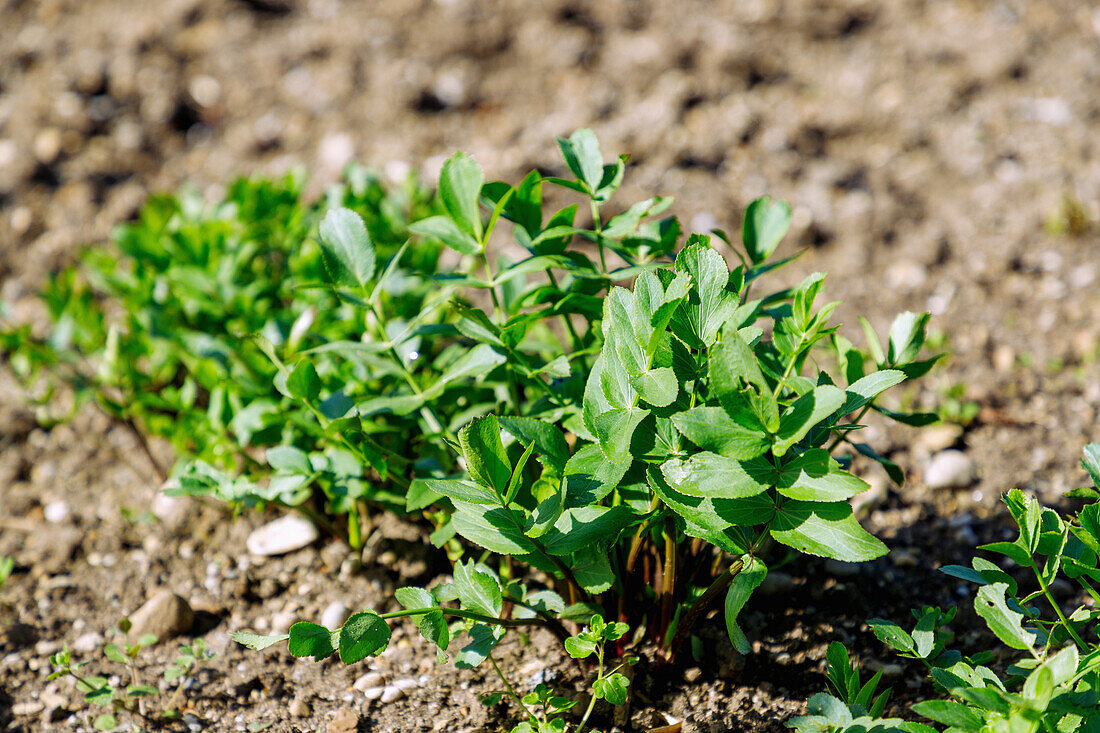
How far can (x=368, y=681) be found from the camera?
1.60m

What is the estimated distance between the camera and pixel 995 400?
2.32 metres

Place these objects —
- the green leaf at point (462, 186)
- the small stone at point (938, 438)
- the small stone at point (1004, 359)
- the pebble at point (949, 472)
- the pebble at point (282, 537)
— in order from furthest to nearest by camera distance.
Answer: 1. the small stone at point (1004, 359)
2. the small stone at point (938, 438)
3. the pebble at point (949, 472)
4. the pebble at point (282, 537)
5. the green leaf at point (462, 186)

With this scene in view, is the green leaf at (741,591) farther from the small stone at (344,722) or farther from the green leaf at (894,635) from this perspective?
the small stone at (344,722)

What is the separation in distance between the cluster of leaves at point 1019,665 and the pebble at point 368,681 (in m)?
0.81

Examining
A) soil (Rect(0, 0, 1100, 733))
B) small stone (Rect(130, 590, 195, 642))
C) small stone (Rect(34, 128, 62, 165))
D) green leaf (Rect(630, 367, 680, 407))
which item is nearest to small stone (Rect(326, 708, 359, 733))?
soil (Rect(0, 0, 1100, 733))

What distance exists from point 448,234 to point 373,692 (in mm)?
875

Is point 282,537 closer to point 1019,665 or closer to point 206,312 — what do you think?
point 206,312

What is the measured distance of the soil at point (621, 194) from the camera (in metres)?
1.65

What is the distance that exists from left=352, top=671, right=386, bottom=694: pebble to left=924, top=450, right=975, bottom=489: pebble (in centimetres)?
138

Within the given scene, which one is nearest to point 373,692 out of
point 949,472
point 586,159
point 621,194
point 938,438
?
point 586,159

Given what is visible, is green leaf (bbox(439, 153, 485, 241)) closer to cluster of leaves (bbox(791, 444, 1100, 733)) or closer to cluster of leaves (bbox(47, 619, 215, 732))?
cluster of leaves (bbox(791, 444, 1100, 733))

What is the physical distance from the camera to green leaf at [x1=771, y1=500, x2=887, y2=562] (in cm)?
107

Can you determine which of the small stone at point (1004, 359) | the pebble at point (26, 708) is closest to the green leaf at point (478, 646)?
the pebble at point (26, 708)

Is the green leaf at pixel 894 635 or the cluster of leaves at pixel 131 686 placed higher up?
the green leaf at pixel 894 635
